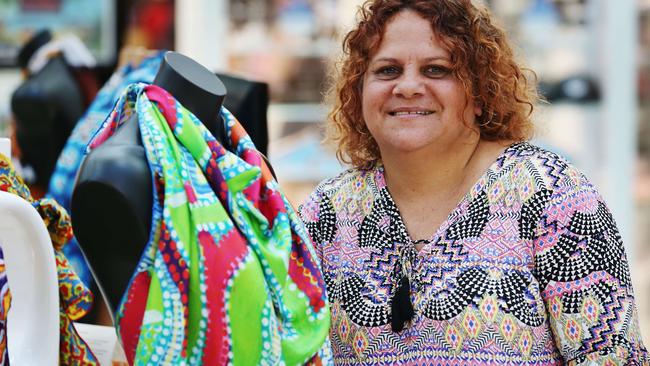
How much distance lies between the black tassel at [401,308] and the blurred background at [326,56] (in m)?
2.92

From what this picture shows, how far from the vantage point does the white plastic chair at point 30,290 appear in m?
1.08

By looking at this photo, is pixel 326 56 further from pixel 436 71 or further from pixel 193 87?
pixel 193 87

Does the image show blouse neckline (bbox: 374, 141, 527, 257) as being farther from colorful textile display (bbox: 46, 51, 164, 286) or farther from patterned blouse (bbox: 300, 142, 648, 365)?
colorful textile display (bbox: 46, 51, 164, 286)

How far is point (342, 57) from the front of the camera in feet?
6.30

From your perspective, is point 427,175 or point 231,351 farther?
point 427,175

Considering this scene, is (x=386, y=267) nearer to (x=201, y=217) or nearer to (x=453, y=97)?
(x=453, y=97)

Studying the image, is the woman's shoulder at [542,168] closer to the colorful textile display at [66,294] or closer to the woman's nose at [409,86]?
the woman's nose at [409,86]

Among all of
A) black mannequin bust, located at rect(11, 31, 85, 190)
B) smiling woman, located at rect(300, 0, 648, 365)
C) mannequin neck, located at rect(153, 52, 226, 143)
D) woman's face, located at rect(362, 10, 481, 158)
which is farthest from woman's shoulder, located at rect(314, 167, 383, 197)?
black mannequin bust, located at rect(11, 31, 85, 190)

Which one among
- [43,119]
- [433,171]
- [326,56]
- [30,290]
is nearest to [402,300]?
[433,171]

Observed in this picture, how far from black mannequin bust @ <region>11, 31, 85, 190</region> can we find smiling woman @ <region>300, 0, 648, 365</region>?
3.61ft

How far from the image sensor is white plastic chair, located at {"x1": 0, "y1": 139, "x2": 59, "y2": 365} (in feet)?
3.54

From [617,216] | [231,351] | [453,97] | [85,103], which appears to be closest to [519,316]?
[453,97]

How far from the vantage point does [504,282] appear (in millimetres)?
1604

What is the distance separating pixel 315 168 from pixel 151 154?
12.0 feet
